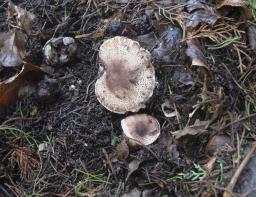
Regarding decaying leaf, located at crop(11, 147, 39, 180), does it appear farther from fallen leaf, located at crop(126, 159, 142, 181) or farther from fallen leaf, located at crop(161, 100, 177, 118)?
fallen leaf, located at crop(161, 100, 177, 118)

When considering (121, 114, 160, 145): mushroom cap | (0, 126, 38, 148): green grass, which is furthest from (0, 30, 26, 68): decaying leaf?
(121, 114, 160, 145): mushroom cap

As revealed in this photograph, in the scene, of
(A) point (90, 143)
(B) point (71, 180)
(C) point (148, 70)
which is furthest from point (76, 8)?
(B) point (71, 180)

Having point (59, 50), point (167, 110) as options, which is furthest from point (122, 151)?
point (59, 50)

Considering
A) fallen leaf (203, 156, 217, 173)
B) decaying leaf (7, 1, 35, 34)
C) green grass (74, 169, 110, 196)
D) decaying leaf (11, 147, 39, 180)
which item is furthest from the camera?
decaying leaf (7, 1, 35, 34)

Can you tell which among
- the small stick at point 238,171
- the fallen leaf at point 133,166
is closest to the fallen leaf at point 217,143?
the small stick at point 238,171

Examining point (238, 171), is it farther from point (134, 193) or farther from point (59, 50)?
point (59, 50)

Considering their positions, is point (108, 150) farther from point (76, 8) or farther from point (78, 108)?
point (76, 8)
